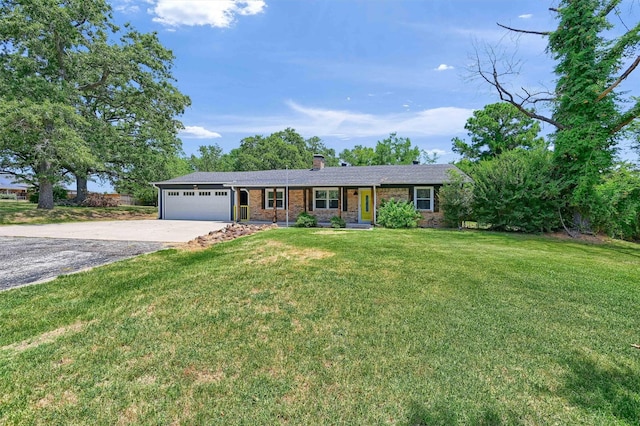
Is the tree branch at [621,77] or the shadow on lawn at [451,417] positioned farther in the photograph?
the tree branch at [621,77]

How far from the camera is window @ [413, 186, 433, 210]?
55.9ft

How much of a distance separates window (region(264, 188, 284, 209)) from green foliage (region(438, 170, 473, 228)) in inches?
380

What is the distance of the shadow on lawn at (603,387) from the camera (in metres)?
2.65

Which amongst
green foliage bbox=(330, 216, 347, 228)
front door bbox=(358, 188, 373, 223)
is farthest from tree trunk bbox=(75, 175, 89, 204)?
front door bbox=(358, 188, 373, 223)

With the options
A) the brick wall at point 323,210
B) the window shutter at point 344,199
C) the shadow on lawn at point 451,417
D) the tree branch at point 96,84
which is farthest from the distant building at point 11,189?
the shadow on lawn at point 451,417

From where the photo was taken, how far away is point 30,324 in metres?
3.98

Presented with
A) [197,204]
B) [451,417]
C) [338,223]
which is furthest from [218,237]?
[197,204]

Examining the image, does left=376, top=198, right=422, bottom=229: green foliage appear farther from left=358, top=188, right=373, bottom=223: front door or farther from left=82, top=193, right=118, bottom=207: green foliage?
left=82, top=193, right=118, bottom=207: green foliage

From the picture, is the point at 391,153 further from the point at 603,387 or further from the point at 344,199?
the point at 603,387

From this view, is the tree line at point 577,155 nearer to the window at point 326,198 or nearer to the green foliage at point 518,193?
the green foliage at point 518,193

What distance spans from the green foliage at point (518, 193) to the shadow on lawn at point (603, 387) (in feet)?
39.6

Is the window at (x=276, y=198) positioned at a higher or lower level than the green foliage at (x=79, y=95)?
lower

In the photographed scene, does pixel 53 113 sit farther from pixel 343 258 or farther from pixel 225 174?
pixel 343 258

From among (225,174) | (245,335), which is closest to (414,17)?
(245,335)
